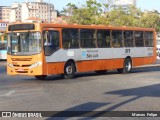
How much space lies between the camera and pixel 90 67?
22.4 m

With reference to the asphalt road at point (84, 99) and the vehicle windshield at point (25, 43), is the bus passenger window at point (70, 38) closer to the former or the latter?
the vehicle windshield at point (25, 43)

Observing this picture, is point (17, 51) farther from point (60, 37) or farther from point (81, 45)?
point (81, 45)

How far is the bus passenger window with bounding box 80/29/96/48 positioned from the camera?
21844 mm

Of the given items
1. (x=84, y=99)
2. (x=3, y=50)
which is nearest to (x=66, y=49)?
(x=84, y=99)

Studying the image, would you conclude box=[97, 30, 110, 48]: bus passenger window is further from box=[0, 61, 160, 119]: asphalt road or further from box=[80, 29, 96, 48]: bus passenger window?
box=[0, 61, 160, 119]: asphalt road

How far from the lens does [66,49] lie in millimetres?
20656

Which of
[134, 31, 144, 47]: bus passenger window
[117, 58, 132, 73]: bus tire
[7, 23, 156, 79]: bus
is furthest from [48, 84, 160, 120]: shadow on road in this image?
[134, 31, 144, 47]: bus passenger window

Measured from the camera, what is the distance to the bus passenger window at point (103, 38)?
76.1 ft

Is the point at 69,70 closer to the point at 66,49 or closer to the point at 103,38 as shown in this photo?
the point at 66,49

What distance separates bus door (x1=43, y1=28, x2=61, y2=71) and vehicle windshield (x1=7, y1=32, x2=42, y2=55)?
0.35m

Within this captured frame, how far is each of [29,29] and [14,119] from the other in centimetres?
1078

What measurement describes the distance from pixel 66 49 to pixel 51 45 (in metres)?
1.17

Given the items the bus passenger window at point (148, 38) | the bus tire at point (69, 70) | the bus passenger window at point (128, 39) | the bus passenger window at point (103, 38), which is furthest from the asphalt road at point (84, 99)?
the bus passenger window at point (148, 38)

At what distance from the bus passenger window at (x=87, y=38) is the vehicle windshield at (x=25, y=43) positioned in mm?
3191
